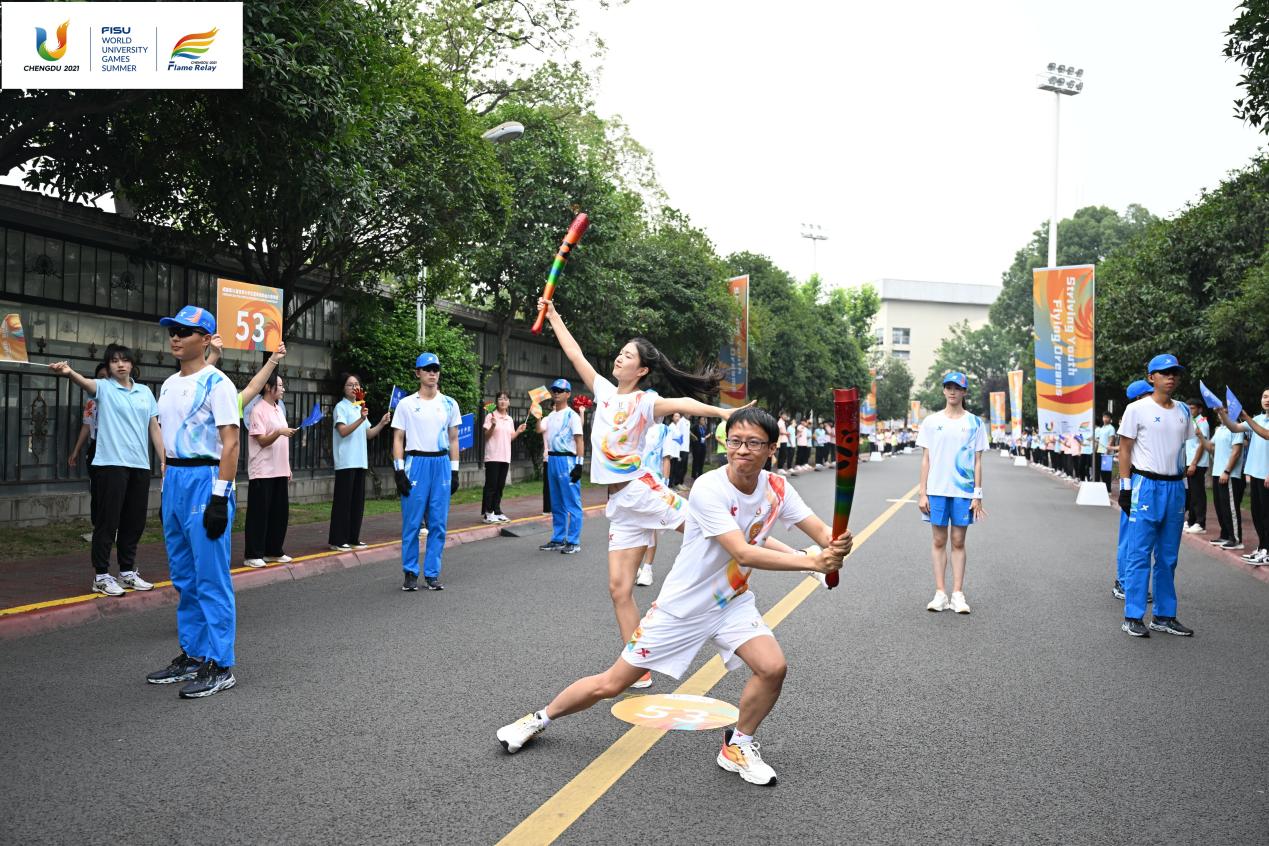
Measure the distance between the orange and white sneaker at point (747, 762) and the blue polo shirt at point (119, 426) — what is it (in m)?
6.27

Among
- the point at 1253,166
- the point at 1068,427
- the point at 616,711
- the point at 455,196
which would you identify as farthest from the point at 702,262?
the point at 616,711

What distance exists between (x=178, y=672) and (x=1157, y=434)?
22.3ft

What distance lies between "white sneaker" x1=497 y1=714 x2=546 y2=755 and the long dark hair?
2.34 m

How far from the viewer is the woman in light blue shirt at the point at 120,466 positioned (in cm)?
872

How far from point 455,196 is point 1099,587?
9.86 m

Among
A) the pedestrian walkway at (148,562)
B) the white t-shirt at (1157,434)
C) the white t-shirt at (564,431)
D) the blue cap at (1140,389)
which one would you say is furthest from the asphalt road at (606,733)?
the white t-shirt at (564,431)

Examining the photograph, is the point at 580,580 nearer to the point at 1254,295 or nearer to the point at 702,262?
the point at 1254,295

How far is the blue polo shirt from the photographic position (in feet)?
28.9

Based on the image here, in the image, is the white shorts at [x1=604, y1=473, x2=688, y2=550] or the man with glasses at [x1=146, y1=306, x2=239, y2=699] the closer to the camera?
the man with glasses at [x1=146, y1=306, x2=239, y2=699]

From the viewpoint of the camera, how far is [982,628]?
8109 millimetres

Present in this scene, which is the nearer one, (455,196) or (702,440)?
(455,196)

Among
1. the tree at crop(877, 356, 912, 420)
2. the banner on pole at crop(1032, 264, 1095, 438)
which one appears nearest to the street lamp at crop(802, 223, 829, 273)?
the tree at crop(877, 356, 912, 420)

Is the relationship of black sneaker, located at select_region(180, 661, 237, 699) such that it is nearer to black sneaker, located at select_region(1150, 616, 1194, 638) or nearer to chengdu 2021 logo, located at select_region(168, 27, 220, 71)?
chengdu 2021 logo, located at select_region(168, 27, 220, 71)

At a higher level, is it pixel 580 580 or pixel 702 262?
pixel 702 262
